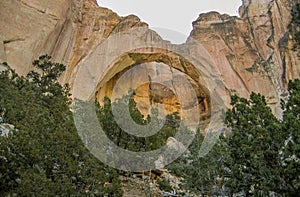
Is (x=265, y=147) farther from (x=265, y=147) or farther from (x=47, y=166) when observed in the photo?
(x=47, y=166)

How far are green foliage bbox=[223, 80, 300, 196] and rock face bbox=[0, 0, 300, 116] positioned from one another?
18860 mm

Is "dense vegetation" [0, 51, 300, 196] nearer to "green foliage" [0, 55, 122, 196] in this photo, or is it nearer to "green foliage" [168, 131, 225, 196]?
"green foliage" [0, 55, 122, 196]

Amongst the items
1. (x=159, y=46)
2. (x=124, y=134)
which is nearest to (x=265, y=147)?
(x=124, y=134)

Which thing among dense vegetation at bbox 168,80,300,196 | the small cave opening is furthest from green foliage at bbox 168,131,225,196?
the small cave opening

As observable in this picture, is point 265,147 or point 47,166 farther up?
point 265,147

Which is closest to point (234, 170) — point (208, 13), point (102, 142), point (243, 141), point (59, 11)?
point (243, 141)

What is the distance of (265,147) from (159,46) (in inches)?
899

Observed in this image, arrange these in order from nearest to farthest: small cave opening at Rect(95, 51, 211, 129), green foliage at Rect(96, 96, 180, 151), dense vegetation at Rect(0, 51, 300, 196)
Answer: dense vegetation at Rect(0, 51, 300, 196)
green foliage at Rect(96, 96, 180, 151)
small cave opening at Rect(95, 51, 211, 129)

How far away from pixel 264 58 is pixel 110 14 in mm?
12514

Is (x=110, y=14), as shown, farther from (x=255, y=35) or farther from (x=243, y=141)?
(x=243, y=141)

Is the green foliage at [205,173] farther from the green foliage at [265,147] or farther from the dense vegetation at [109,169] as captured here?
the green foliage at [265,147]

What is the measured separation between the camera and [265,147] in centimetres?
749

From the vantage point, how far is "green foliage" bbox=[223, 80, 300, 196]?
7043 mm

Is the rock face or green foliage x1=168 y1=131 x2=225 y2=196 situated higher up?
the rock face
